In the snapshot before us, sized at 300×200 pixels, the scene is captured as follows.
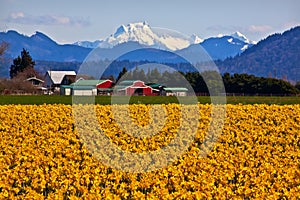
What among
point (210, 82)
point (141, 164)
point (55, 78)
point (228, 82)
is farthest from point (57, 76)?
point (141, 164)

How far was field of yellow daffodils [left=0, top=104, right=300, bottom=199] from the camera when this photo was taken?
983cm

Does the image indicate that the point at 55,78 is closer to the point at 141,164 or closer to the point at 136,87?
the point at 136,87

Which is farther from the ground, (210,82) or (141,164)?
(210,82)

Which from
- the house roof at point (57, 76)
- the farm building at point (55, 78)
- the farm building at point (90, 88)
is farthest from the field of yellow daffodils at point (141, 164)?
the house roof at point (57, 76)

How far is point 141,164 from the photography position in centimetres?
1286

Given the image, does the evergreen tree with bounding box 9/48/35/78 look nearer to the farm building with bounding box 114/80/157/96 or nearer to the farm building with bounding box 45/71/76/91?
the farm building with bounding box 45/71/76/91

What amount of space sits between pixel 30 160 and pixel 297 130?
434 inches

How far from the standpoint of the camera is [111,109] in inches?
1077

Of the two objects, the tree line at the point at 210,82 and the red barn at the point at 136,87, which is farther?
the red barn at the point at 136,87

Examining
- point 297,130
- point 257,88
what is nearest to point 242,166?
point 297,130

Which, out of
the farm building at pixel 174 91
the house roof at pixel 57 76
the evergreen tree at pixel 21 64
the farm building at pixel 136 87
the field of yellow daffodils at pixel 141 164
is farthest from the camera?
the house roof at pixel 57 76

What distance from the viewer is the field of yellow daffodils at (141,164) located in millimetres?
9828

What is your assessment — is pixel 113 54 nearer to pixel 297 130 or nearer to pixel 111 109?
pixel 111 109

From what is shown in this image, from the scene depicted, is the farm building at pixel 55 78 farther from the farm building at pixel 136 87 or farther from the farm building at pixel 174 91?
the farm building at pixel 174 91
